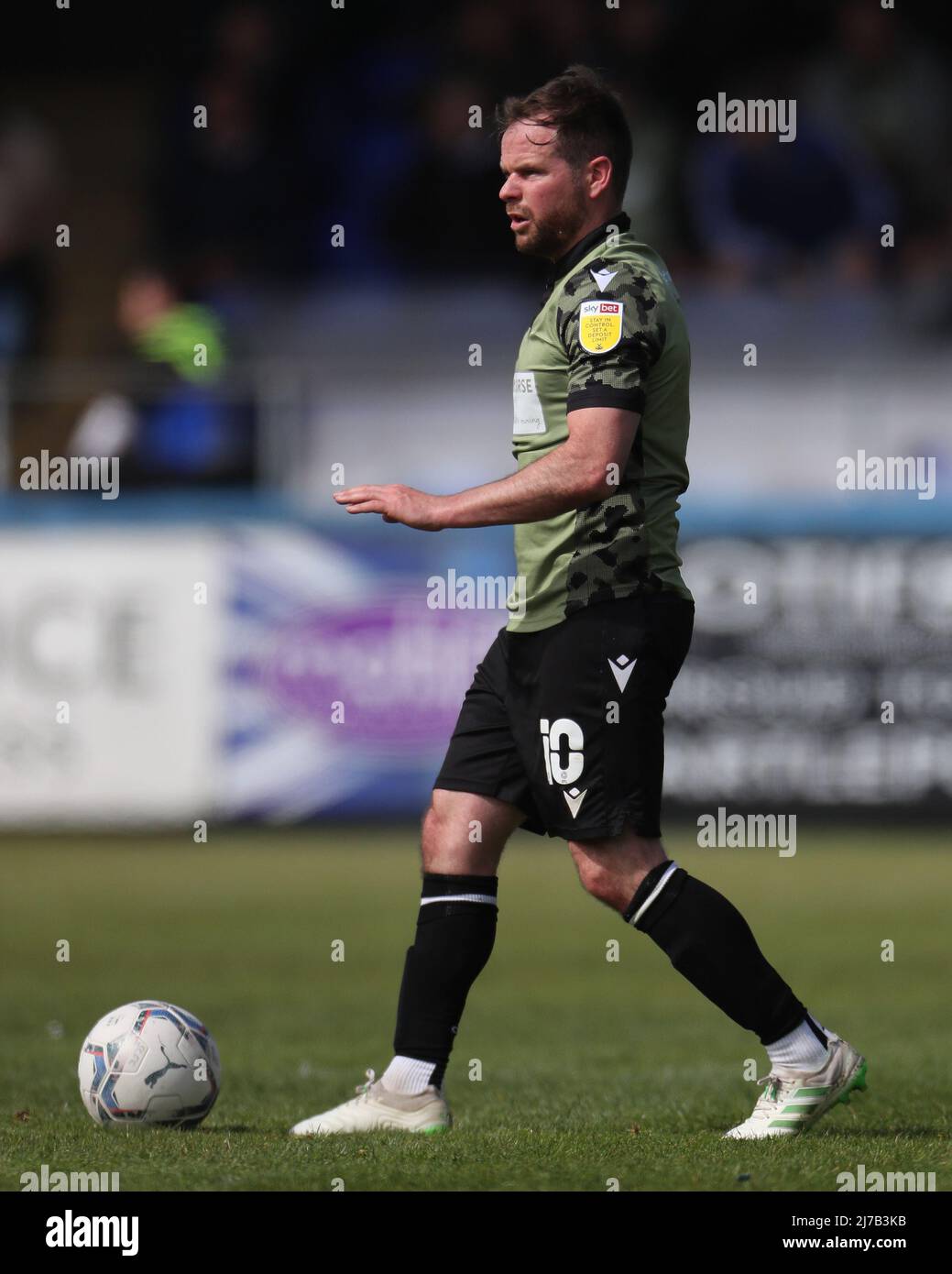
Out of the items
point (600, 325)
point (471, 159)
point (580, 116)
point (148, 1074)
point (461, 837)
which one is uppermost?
point (471, 159)

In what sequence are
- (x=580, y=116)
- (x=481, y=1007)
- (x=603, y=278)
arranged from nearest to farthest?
(x=603, y=278), (x=580, y=116), (x=481, y=1007)

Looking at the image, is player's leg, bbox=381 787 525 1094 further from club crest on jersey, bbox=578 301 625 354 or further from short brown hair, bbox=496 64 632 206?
short brown hair, bbox=496 64 632 206

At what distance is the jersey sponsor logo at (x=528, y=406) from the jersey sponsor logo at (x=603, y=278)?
10.8 inches

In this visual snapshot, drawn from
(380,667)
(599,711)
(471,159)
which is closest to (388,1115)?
(599,711)

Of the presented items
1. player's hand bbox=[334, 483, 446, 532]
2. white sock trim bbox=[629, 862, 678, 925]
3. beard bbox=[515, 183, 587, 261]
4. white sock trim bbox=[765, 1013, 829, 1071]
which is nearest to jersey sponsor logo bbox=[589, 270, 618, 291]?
beard bbox=[515, 183, 587, 261]

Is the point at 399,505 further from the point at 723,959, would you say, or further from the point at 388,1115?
the point at 388,1115

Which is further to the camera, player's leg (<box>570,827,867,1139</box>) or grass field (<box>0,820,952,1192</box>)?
player's leg (<box>570,827,867,1139</box>)

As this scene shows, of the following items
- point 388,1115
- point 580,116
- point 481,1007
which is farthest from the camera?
point 481,1007

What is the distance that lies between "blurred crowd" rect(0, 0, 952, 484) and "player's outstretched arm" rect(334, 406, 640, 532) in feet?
36.6

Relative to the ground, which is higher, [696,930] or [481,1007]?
[696,930]

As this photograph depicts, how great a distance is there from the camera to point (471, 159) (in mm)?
16781

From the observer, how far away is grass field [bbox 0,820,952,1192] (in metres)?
4.57

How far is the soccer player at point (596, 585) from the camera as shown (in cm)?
467

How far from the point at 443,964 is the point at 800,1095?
0.90 meters
